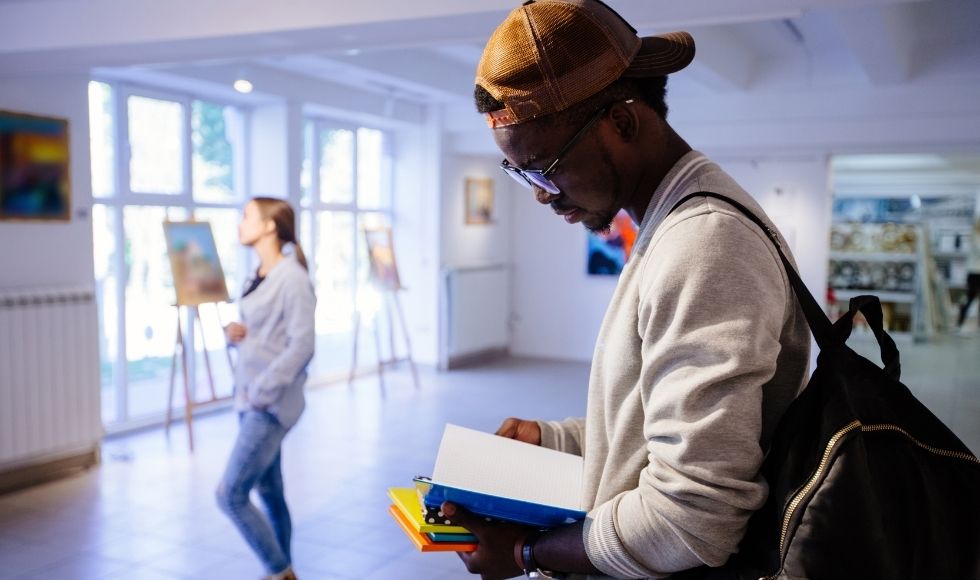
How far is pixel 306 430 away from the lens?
626 cm

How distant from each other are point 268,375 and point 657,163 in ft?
7.74

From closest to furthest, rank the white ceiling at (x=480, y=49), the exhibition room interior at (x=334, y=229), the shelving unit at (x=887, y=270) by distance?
the white ceiling at (x=480, y=49) < the exhibition room interior at (x=334, y=229) < the shelving unit at (x=887, y=270)

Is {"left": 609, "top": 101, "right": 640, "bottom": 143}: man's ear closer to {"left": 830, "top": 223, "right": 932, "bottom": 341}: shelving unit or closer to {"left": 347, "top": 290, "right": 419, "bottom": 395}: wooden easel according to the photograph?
{"left": 347, "top": 290, "right": 419, "bottom": 395}: wooden easel

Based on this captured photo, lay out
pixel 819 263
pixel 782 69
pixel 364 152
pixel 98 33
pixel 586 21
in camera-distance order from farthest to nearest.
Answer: pixel 364 152
pixel 819 263
pixel 782 69
pixel 98 33
pixel 586 21

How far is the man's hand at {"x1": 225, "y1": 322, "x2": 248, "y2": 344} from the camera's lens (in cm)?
338

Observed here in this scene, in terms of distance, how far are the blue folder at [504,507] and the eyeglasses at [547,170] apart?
424mm

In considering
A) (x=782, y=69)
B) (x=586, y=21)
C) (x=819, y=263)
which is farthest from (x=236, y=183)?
(x=586, y=21)

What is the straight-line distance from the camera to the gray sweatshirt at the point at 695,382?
0.90 meters

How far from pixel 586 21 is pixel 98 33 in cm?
366

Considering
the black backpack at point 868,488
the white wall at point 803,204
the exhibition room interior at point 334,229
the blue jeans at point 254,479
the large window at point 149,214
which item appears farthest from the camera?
the white wall at point 803,204

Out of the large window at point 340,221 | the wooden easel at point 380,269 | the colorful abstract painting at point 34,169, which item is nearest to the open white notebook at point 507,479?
the colorful abstract painting at point 34,169

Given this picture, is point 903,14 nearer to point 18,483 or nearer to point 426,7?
point 426,7

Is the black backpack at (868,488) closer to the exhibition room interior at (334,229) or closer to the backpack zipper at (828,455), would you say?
the backpack zipper at (828,455)

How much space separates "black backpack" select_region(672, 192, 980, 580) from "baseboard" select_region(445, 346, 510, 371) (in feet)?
26.8
